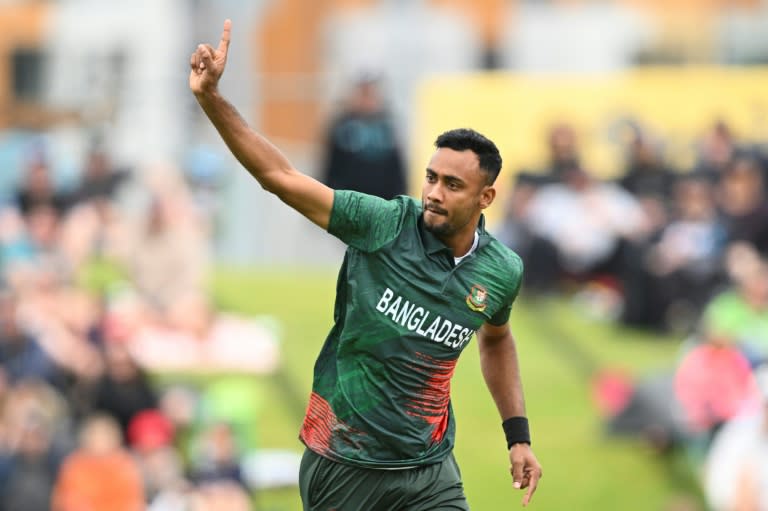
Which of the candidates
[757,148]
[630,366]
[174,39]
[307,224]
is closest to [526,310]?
[630,366]

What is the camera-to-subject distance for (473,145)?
5859 mm

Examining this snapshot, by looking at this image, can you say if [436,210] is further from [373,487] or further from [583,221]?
[583,221]

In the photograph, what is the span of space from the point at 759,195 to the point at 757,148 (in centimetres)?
167

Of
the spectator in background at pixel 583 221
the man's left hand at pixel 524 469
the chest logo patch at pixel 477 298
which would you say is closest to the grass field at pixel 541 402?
the spectator in background at pixel 583 221

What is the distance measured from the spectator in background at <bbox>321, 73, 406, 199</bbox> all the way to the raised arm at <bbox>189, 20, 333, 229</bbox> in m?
8.73

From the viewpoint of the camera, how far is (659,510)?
1341 centimetres

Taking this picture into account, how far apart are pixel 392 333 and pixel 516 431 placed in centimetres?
81

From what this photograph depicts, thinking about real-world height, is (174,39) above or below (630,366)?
above

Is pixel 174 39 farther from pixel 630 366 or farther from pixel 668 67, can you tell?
pixel 630 366

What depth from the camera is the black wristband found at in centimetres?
635

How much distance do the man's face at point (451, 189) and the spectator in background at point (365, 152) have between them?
28.0 ft

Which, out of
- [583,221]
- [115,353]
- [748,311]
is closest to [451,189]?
[115,353]

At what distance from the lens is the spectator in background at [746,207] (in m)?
15.2

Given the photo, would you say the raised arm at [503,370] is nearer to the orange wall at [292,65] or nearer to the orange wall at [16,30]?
the orange wall at [292,65]
